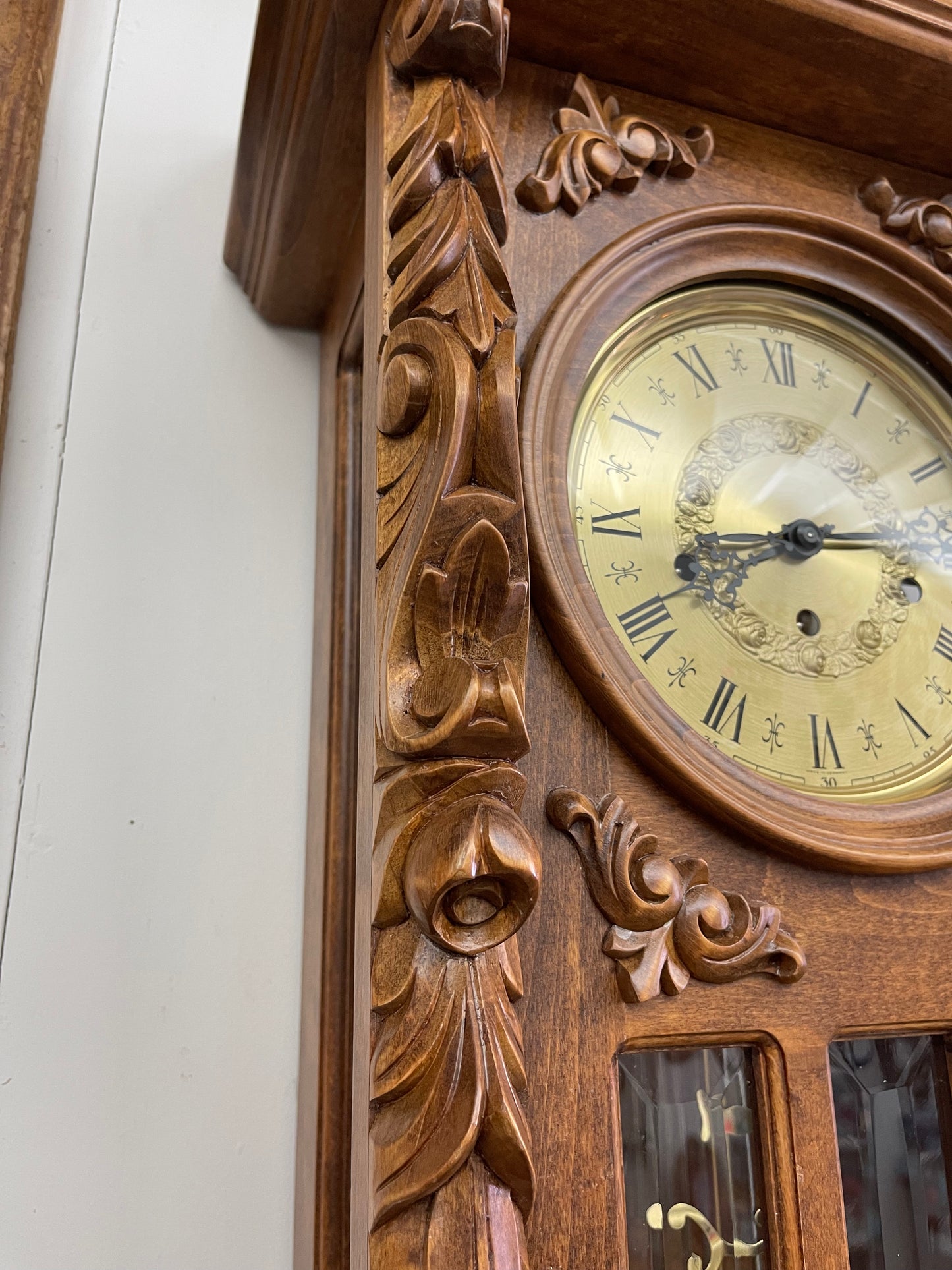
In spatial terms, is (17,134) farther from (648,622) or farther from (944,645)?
(944,645)

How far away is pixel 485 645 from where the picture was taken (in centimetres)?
48

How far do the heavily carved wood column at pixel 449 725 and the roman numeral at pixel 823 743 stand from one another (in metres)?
0.27

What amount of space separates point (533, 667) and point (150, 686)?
0.40 meters

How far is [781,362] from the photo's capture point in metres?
0.73

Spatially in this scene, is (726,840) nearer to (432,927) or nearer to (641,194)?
(432,927)

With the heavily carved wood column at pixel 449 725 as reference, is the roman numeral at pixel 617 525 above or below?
above

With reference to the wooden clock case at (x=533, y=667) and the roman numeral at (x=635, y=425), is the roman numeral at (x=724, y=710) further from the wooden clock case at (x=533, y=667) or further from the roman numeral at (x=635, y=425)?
the roman numeral at (x=635, y=425)

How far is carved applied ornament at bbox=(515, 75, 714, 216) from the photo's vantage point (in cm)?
65

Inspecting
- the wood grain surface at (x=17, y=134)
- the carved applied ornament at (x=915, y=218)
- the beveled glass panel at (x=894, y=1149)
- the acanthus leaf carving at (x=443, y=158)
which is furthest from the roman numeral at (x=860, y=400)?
the wood grain surface at (x=17, y=134)

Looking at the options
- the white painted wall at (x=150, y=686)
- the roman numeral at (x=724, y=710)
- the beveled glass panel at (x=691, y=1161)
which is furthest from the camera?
the white painted wall at (x=150, y=686)

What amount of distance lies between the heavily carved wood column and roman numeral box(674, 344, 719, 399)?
22cm

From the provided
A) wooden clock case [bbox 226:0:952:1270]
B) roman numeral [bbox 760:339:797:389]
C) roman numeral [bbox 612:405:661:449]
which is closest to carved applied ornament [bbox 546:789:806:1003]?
wooden clock case [bbox 226:0:952:1270]

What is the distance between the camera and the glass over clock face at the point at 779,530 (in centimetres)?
64

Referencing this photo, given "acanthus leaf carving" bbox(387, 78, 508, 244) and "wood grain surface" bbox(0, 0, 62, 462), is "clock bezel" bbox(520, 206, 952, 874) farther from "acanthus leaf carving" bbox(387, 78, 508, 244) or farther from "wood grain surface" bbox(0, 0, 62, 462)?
"wood grain surface" bbox(0, 0, 62, 462)
